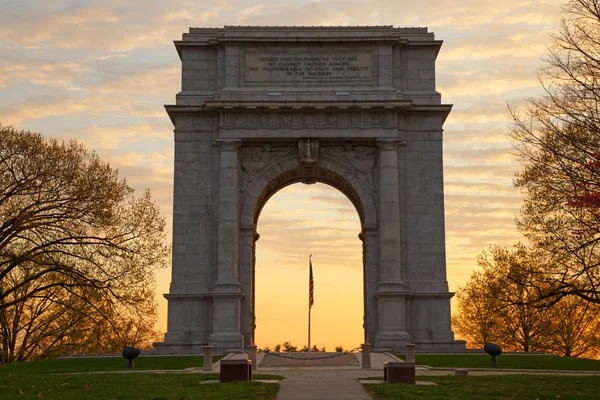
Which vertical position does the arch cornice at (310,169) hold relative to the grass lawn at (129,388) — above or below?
above

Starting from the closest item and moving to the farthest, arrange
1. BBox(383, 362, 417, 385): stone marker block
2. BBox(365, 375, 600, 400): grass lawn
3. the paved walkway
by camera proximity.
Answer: the paved walkway < BBox(365, 375, 600, 400): grass lawn < BBox(383, 362, 417, 385): stone marker block

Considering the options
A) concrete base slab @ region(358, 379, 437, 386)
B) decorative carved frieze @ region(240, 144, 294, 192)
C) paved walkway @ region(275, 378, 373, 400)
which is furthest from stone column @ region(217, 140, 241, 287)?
concrete base slab @ region(358, 379, 437, 386)

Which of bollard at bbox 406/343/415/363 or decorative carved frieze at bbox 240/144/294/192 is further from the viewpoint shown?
decorative carved frieze at bbox 240/144/294/192

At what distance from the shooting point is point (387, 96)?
2036 inches

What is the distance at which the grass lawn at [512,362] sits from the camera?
3994cm

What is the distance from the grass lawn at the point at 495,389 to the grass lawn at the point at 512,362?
27.6 feet

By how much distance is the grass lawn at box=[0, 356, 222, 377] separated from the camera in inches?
1565

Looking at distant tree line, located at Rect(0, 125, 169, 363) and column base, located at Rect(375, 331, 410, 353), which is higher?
distant tree line, located at Rect(0, 125, 169, 363)

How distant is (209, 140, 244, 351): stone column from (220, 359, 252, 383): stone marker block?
18773mm

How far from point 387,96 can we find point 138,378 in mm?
26741

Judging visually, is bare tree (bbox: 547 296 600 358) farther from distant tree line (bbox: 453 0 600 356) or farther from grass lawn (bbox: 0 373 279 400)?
grass lawn (bbox: 0 373 279 400)

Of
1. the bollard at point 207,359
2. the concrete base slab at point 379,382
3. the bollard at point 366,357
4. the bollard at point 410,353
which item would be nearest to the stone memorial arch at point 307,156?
the bollard at point 366,357

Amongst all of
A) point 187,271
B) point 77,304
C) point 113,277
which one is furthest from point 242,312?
point 77,304

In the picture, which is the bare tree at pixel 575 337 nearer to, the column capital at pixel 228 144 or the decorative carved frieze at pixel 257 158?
the decorative carved frieze at pixel 257 158
